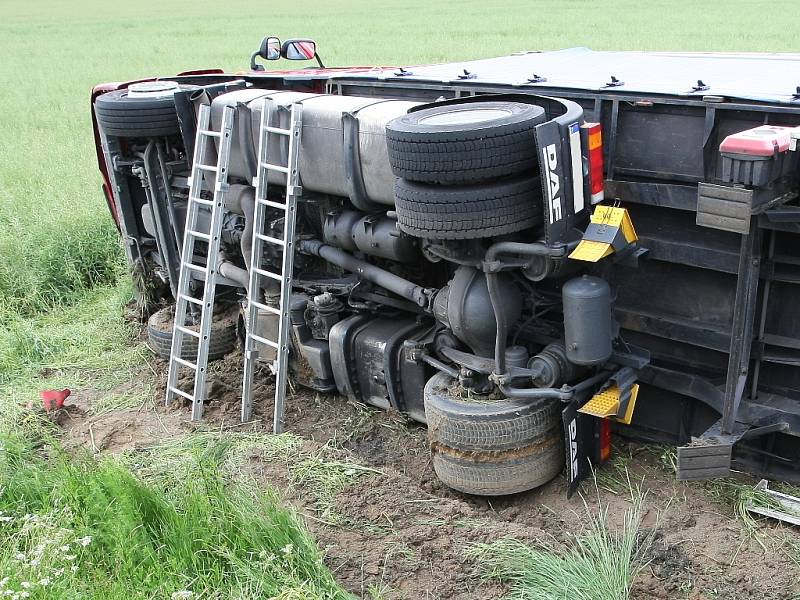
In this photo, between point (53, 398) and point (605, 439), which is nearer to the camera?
point (605, 439)

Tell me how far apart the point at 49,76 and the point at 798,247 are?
25.4m

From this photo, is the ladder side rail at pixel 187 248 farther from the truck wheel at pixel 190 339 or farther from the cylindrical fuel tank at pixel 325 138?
the truck wheel at pixel 190 339

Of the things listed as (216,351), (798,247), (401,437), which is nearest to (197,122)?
(216,351)

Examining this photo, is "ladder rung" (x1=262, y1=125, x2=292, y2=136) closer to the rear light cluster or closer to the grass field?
the rear light cluster

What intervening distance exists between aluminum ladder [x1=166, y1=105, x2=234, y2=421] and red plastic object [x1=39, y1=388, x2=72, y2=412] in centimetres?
70

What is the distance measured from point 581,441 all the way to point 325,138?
235cm

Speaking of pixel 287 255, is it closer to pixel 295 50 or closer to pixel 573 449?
pixel 573 449

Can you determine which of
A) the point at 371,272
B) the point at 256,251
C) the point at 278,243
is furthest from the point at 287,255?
the point at 371,272

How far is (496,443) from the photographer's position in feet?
15.0

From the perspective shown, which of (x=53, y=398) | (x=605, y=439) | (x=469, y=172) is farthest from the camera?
(x=53, y=398)

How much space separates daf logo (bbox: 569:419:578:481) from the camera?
452 cm

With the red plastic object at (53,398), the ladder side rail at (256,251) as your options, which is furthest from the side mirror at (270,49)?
the red plastic object at (53,398)

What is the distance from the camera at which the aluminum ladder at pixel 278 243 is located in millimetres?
5496

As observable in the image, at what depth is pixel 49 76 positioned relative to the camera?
2564 centimetres
